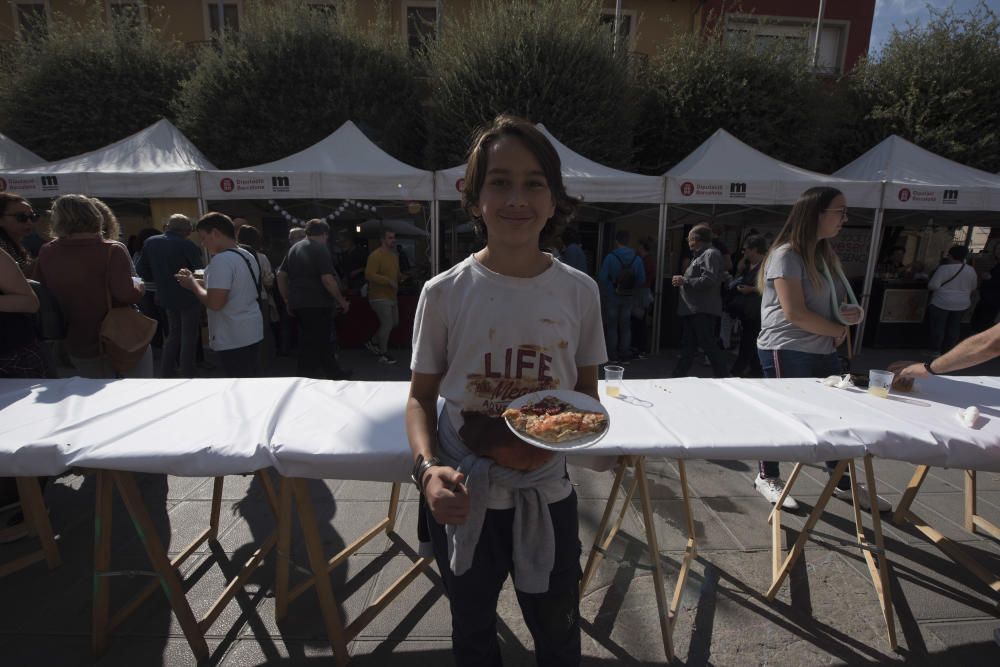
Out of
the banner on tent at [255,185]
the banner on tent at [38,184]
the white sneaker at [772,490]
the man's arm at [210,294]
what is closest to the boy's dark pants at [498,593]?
the white sneaker at [772,490]

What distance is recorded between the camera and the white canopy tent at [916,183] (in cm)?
675

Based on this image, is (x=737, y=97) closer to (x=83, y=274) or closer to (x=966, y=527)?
(x=966, y=527)

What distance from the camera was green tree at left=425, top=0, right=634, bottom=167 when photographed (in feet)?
32.9

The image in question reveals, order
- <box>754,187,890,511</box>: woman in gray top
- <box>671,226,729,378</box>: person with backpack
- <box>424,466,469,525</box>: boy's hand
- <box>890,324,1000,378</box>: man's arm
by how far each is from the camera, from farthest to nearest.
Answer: <box>671,226,729,378</box>: person with backpack
<box>754,187,890,511</box>: woman in gray top
<box>890,324,1000,378</box>: man's arm
<box>424,466,469,525</box>: boy's hand

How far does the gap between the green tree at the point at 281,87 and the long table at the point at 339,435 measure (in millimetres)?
9753

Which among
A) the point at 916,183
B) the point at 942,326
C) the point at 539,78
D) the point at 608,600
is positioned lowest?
the point at 608,600

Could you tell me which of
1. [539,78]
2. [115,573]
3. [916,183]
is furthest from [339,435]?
[539,78]

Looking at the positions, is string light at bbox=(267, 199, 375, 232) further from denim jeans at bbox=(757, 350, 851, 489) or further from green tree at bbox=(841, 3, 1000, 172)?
green tree at bbox=(841, 3, 1000, 172)

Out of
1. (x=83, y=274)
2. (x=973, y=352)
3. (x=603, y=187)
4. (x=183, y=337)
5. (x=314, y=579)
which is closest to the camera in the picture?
(x=314, y=579)

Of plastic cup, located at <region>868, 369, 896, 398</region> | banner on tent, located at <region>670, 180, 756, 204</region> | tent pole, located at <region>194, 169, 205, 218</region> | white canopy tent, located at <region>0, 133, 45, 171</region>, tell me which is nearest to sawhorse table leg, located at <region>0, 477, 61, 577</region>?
plastic cup, located at <region>868, 369, 896, 398</region>

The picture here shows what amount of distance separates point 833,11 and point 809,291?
51.7 ft

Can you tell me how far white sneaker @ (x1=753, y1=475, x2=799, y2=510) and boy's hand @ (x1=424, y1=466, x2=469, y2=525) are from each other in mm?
2785

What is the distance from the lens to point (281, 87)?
34.4 ft

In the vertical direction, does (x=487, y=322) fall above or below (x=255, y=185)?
below
